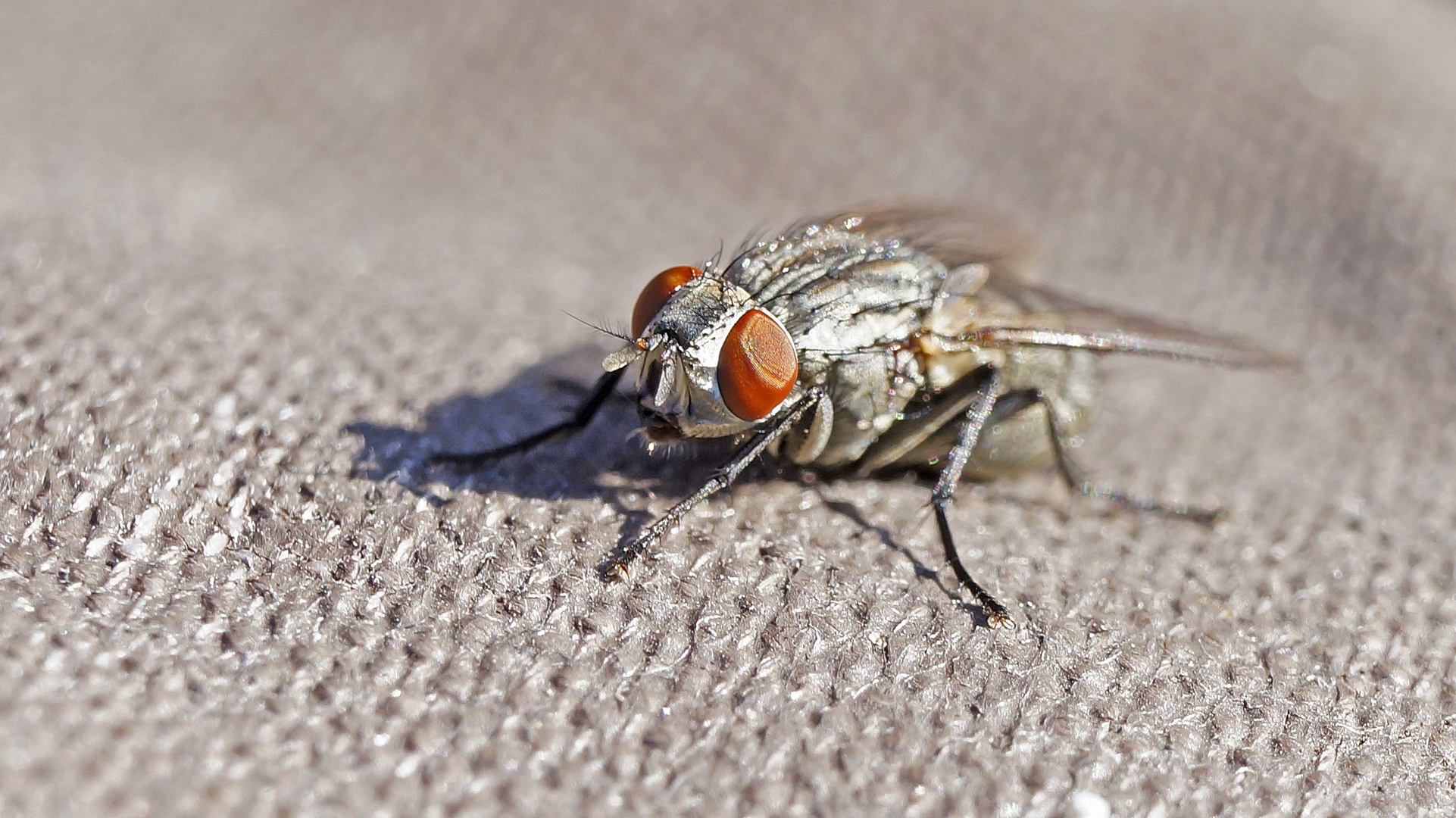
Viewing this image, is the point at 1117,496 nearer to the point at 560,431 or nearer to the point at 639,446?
the point at 639,446

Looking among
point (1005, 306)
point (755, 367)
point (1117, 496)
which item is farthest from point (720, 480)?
point (1117, 496)

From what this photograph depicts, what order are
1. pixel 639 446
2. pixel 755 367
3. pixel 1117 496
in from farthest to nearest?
pixel 1117 496, pixel 639 446, pixel 755 367

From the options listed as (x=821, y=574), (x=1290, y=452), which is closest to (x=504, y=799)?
(x=821, y=574)

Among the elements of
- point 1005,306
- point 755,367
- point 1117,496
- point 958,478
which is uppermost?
point 755,367

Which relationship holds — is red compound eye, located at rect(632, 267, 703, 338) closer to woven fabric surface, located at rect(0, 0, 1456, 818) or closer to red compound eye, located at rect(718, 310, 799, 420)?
red compound eye, located at rect(718, 310, 799, 420)

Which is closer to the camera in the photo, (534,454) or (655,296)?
(655,296)

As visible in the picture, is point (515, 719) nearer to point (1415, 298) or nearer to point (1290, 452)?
point (1290, 452)

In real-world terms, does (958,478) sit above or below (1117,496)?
above

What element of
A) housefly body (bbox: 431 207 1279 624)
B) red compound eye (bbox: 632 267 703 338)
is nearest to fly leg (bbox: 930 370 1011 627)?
housefly body (bbox: 431 207 1279 624)
